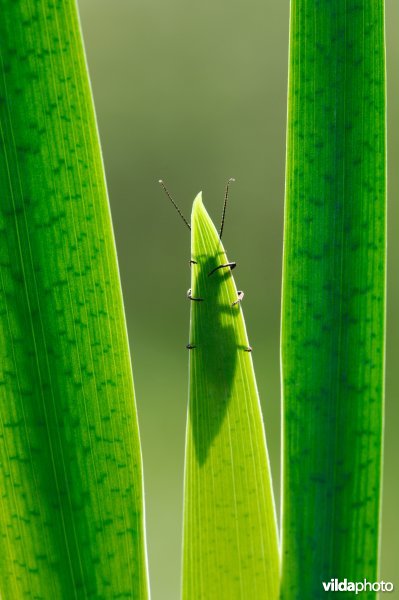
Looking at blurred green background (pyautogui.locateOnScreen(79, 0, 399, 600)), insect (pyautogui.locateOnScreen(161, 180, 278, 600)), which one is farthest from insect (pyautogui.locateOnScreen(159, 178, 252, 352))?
blurred green background (pyautogui.locateOnScreen(79, 0, 399, 600))

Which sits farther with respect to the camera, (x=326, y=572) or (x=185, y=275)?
(x=185, y=275)

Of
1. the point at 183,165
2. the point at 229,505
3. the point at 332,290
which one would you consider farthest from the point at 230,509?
the point at 183,165

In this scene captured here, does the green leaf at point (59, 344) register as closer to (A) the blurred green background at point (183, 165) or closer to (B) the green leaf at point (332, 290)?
(B) the green leaf at point (332, 290)

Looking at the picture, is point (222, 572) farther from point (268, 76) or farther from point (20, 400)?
point (268, 76)

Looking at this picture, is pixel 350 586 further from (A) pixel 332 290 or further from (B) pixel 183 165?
(B) pixel 183 165

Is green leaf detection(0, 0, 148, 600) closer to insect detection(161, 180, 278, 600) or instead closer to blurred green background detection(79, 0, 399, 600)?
insect detection(161, 180, 278, 600)

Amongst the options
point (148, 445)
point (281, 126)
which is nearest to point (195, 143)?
point (281, 126)
